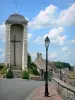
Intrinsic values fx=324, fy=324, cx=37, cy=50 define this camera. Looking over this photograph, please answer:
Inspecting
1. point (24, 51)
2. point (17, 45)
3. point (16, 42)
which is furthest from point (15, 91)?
point (17, 45)

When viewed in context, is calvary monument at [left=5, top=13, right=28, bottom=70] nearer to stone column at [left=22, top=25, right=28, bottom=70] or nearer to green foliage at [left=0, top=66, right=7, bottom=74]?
stone column at [left=22, top=25, right=28, bottom=70]

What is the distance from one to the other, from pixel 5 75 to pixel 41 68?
75.8 feet

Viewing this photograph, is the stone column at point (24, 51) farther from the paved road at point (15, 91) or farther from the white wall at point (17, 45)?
the paved road at point (15, 91)

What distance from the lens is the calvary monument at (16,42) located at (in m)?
56.7

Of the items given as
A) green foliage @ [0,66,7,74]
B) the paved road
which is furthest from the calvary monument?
the paved road

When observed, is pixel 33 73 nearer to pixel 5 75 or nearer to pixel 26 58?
pixel 26 58

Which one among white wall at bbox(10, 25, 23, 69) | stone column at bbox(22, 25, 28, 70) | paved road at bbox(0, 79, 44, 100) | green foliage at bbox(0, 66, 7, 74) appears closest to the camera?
paved road at bbox(0, 79, 44, 100)

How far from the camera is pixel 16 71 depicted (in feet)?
179

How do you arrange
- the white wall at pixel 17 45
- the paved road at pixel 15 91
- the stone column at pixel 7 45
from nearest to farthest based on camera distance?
1. the paved road at pixel 15 91
2. the stone column at pixel 7 45
3. the white wall at pixel 17 45

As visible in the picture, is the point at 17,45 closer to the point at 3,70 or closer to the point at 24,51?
the point at 24,51

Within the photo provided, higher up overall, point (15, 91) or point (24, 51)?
point (24, 51)

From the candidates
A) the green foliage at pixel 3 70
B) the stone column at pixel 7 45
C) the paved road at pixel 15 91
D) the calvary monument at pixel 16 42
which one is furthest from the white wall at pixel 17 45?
the paved road at pixel 15 91

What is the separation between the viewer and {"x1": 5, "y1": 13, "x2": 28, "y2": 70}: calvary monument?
56656 millimetres

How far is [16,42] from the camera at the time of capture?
59.0 meters
